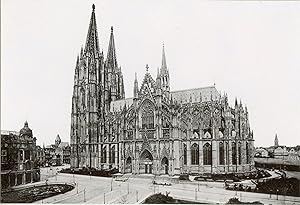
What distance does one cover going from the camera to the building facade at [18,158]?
932 cm

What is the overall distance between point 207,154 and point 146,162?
3321mm

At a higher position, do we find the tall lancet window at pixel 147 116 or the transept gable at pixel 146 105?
the transept gable at pixel 146 105

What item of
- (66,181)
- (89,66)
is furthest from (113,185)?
(89,66)

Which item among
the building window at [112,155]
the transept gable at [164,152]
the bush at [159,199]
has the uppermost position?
the transept gable at [164,152]

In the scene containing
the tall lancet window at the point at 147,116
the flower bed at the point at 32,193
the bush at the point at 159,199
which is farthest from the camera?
the tall lancet window at the point at 147,116

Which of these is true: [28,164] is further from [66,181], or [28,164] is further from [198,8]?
[198,8]

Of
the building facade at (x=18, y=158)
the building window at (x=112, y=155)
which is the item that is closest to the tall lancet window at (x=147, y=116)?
the building window at (x=112, y=155)

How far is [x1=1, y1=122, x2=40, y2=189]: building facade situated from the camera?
30.6 ft

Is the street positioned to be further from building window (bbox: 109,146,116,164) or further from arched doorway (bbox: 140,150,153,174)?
building window (bbox: 109,146,116,164)

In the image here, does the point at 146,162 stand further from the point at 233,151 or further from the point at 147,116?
the point at 233,151

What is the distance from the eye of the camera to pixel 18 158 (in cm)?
1020

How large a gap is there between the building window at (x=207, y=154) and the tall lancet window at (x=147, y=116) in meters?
3.13

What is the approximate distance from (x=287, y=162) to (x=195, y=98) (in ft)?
25.2

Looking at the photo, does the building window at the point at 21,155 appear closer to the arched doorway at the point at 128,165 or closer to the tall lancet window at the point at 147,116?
the arched doorway at the point at 128,165
